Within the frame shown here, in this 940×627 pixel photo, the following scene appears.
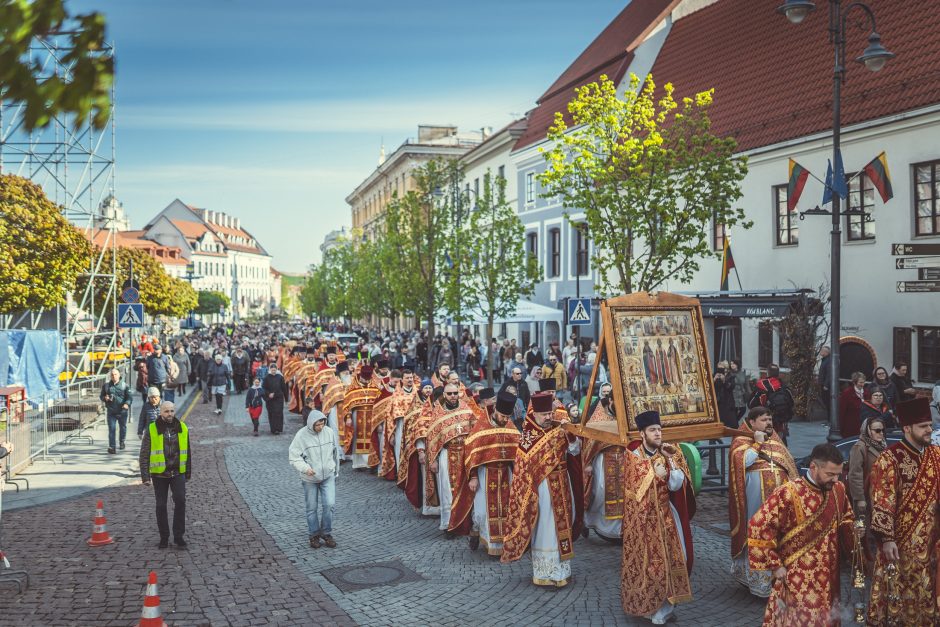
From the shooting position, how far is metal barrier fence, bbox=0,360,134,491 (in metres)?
13.8

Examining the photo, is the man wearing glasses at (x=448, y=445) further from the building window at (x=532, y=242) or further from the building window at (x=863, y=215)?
the building window at (x=532, y=242)

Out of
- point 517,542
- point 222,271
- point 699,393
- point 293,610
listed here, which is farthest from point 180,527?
point 222,271

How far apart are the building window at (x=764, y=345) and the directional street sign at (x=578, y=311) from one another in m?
7.41

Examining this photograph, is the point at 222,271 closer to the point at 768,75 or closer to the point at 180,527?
the point at 768,75

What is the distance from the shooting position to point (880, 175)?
17.9 m

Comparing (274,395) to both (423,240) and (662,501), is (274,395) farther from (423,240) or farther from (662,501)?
(423,240)

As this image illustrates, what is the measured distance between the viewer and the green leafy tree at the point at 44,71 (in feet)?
9.82

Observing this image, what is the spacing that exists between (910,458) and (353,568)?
5.47m

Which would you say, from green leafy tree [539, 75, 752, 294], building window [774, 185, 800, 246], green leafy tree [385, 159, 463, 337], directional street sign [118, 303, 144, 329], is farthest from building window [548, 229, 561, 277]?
directional street sign [118, 303, 144, 329]

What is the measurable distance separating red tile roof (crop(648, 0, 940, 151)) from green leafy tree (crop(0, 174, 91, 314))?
18399 millimetres

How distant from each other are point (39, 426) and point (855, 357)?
58.9ft

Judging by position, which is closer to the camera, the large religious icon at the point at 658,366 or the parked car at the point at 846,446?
the parked car at the point at 846,446

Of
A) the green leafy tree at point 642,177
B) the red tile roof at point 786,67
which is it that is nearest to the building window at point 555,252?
the red tile roof at point 786,67

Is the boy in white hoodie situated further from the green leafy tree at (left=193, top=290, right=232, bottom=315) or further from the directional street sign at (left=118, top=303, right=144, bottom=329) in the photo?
the green leafy tree at (left=193, top=290, right=232, bottom=315)
